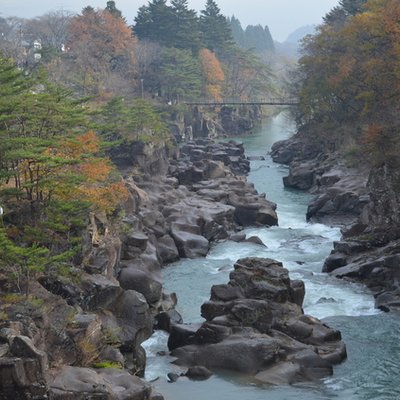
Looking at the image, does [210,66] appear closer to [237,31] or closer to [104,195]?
[104,195]

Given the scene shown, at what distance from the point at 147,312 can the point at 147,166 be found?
28634mm

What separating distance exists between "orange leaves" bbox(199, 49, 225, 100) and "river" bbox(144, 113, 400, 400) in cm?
4767

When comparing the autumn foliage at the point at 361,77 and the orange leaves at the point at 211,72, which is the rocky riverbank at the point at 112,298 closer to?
the autumn foliage at the point at 361,77

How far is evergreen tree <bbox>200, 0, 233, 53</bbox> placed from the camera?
102812 mm

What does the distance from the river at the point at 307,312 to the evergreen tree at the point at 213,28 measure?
58.1 m

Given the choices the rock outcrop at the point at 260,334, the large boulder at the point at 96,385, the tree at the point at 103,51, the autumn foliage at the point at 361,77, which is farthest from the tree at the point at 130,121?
the large boulder at the point at 96,385

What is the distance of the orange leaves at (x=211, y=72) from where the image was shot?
309 feet

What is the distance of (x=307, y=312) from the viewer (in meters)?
27.8

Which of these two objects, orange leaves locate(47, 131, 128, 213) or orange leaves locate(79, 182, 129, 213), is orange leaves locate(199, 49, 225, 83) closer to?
orange leaves locate(79, 182, 129, 213)

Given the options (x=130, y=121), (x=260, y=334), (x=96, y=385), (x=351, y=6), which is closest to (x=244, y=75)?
(x=351, y=6)

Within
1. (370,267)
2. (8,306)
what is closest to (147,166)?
(370,267)

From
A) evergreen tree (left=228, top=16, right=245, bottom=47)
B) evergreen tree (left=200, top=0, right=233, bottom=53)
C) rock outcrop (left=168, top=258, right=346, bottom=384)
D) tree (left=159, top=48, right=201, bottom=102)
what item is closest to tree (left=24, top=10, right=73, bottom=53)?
tree (left=159, top=48, right=201, bottom=102)

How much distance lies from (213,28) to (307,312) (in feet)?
267

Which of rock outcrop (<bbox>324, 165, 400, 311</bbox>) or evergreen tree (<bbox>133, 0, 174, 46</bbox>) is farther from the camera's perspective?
evergreen tree (<bbox>133, 0, 174, 46</bbox>)
